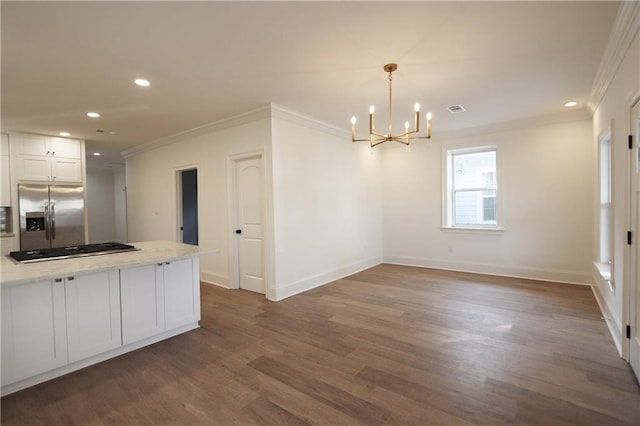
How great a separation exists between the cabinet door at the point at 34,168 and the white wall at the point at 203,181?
5.07ft

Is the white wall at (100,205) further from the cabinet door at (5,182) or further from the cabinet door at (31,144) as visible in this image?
the cabinet door at (5,182)

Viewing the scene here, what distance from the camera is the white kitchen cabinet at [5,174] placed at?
5.03 meters

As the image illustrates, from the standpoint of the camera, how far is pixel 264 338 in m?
3.09

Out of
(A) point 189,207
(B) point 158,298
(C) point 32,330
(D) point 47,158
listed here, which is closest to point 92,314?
(C) point 32,330

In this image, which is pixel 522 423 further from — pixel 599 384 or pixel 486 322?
pixel 486 322

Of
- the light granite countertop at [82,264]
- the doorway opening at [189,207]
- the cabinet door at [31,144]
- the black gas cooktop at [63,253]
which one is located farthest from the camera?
the doorway opening at [189,207]

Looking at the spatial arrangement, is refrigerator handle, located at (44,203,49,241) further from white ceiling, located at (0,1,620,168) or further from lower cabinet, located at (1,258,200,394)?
lower cabinet, located at (1,258,200,394)

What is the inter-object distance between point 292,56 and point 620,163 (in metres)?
3.09

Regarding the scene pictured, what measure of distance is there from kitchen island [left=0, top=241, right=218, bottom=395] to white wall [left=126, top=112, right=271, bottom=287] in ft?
5.12

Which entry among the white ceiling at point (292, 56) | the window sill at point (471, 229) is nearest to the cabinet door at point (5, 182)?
the white ceiling at point (292, 56)

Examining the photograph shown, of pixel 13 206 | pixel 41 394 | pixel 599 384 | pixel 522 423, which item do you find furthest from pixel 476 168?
pixel 13 206

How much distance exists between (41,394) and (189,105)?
331 cm

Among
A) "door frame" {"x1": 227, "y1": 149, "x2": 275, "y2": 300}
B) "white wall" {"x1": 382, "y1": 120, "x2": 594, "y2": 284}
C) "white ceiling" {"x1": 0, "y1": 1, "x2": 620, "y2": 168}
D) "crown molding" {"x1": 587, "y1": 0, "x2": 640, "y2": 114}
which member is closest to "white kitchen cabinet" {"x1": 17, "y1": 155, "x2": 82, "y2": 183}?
"white ceiling" {"x1": 0, "y1": 1, "x2": 620, "y2": 168}

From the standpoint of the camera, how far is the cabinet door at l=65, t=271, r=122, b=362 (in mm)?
2518
